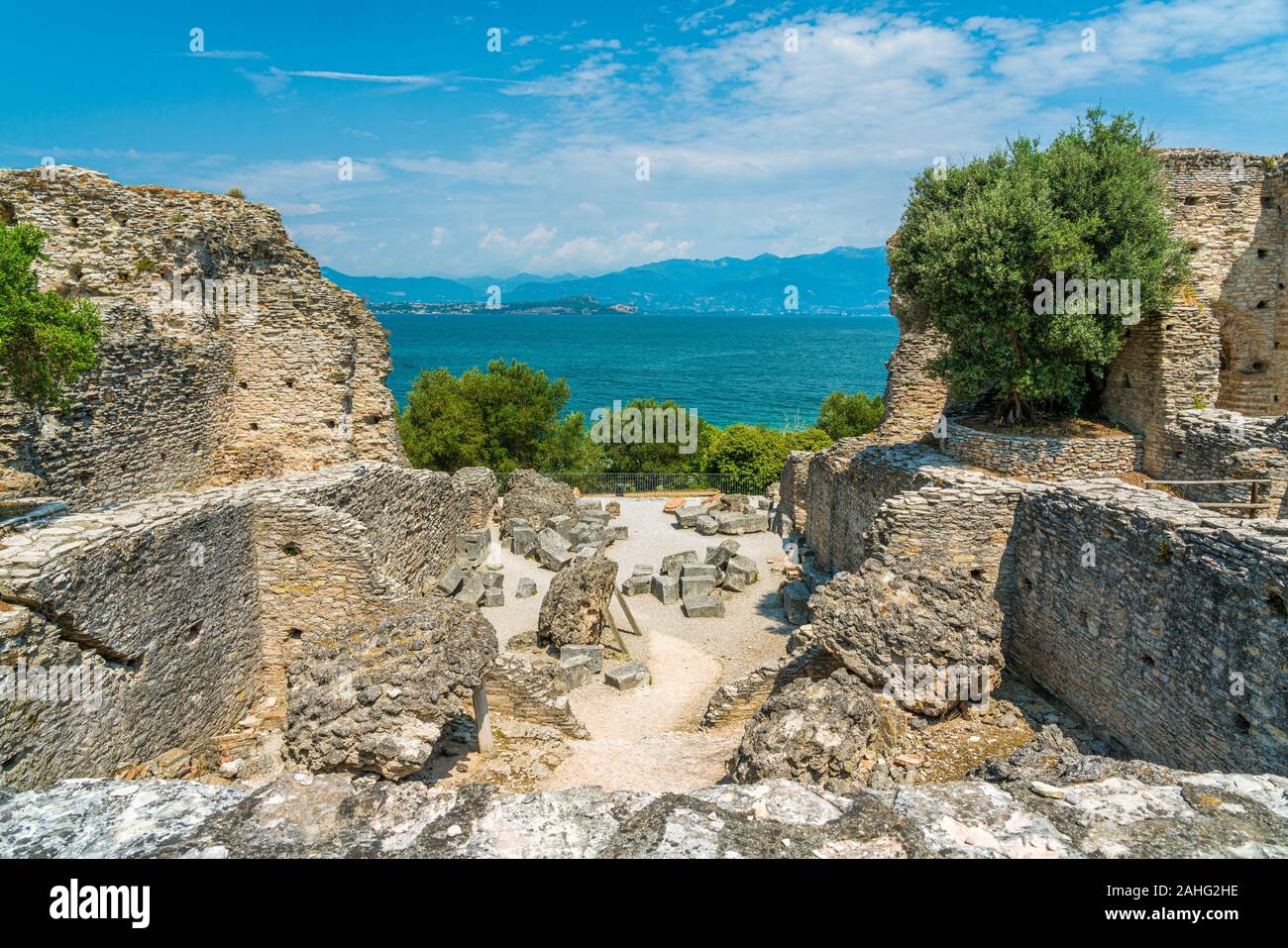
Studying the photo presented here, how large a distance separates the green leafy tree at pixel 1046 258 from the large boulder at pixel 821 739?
7.60 m

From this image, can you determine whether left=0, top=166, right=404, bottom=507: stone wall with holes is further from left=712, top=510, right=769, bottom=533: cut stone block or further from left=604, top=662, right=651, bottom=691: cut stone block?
left=712, top=510, right=769, bottom=533: cut stone block

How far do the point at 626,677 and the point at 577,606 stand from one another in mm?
1836

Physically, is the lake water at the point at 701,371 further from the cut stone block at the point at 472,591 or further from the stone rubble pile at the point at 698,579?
the cut stone block at the point at 472,591

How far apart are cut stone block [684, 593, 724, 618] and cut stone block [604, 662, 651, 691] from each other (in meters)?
3.28

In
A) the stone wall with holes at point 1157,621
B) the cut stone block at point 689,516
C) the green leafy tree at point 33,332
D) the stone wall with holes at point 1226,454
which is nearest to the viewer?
the stone wall with holes at point 1157,621

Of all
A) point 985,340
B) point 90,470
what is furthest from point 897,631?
point 90,470

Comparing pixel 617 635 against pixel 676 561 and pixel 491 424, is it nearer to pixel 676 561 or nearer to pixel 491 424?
pixel 676 561

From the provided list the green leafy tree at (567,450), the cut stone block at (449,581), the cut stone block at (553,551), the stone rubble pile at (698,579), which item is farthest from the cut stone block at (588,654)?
the green leafy tree at (567,450)

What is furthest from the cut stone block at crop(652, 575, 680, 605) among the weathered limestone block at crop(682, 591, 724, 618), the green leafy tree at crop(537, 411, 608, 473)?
the green leafy tree at crop(537, 411, 608, 473)

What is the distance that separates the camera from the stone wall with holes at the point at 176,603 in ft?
23.3

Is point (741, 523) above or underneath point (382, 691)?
underneath

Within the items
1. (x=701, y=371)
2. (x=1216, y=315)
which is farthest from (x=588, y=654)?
(x=701, y=371)

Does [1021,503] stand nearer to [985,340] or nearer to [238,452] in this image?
[985,340]

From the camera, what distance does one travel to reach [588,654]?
45.8 feet
